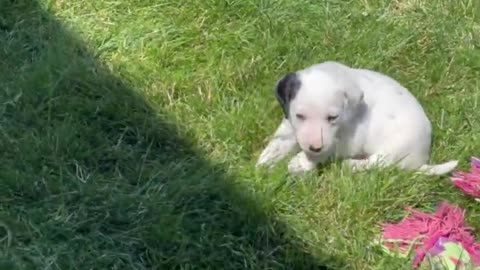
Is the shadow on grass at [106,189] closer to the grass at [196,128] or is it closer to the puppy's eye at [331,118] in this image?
the grass at [196,128]

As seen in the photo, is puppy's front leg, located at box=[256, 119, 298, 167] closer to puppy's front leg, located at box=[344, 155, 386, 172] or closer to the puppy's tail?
puppy's front leg, located at box=[344, 155, 386, 172]

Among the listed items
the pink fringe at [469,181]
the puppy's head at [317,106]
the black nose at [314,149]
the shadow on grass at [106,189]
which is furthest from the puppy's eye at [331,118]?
the pink fringe at [469,181]

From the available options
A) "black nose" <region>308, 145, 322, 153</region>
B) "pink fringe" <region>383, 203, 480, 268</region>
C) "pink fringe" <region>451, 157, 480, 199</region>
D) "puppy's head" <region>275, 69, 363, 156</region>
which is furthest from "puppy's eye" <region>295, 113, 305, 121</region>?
"pink fringe" <region>451, 157, 480, 199</region>

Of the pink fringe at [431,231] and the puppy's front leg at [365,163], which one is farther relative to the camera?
the puppy's front leg at [365,163]

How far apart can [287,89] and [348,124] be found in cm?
25

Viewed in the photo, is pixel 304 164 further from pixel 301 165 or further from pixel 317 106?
pixel 317 106

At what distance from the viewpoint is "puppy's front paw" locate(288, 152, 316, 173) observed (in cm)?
381

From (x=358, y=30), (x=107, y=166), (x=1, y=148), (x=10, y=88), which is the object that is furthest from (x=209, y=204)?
(x=358, y=30)

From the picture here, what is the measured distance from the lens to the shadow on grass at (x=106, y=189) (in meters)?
3.43

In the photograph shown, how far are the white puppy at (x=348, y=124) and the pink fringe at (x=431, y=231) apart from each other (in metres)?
0.22

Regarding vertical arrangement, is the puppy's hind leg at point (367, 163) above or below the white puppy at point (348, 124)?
below

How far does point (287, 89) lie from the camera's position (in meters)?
3.75

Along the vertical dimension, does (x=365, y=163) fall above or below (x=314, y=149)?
below

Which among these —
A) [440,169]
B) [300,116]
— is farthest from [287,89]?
[440,169]
